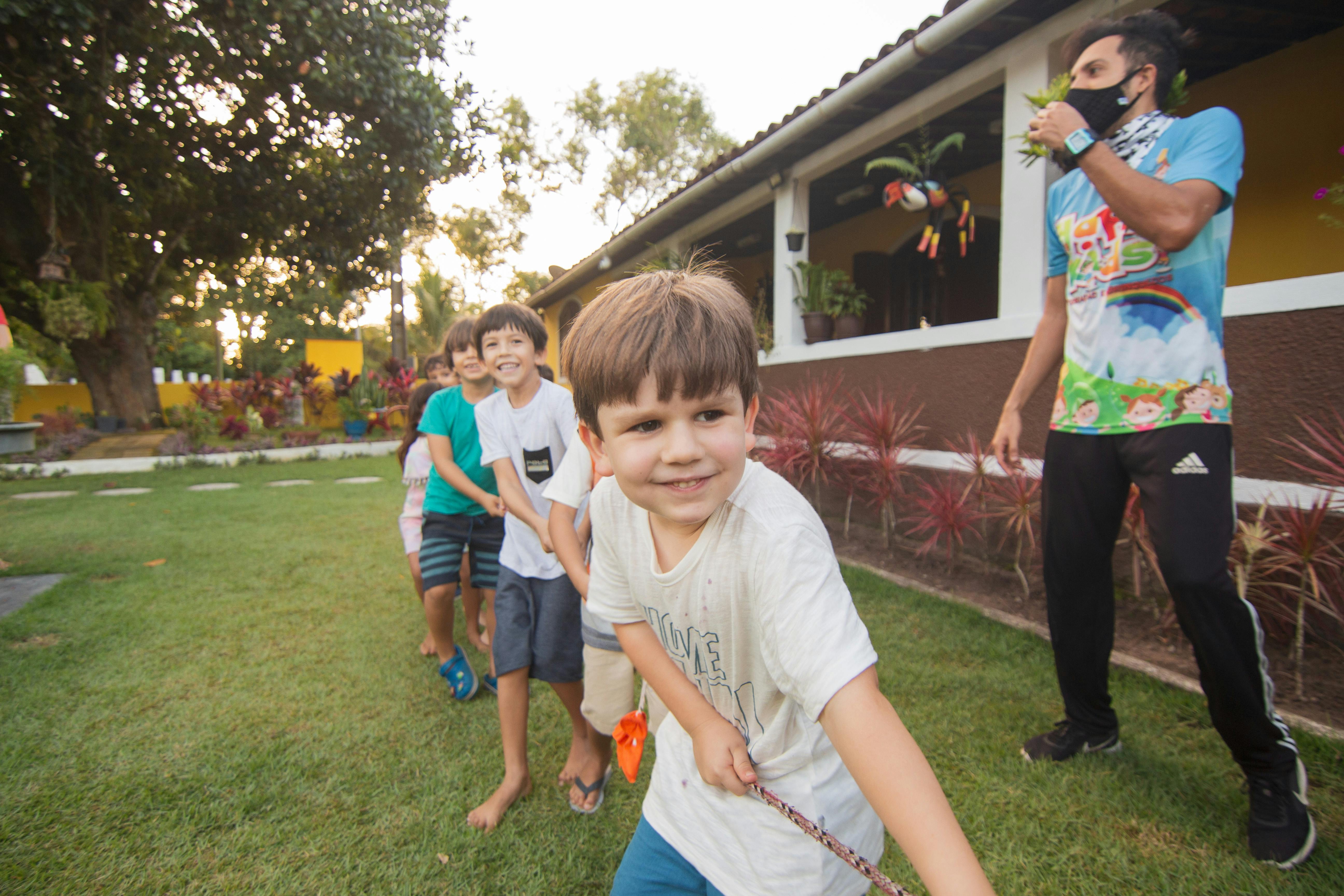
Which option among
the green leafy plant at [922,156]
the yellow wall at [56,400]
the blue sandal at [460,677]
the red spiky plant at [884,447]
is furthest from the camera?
the yellow wall at [56,400]

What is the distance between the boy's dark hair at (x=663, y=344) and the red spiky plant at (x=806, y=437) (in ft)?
12.5

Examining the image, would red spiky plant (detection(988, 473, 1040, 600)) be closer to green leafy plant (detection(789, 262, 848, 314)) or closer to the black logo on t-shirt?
the black logo on t-shirt

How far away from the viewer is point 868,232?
893 centimetres

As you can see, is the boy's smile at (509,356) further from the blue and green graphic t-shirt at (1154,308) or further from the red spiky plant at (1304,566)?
the red spiky plant at (1304,566)

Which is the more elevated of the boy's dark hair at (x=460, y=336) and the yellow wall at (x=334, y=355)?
the yellow wall at (x=334, y=355)

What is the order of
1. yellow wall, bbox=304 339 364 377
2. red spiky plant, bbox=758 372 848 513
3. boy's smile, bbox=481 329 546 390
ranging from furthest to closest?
1. yellow wall, bbox=304 339 364 377
2. red spiky plant, bbox=758 372 848 513
3. boy's smile, bbox=481 329 546 390

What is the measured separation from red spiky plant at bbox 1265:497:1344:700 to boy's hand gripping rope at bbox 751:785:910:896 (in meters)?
2.57

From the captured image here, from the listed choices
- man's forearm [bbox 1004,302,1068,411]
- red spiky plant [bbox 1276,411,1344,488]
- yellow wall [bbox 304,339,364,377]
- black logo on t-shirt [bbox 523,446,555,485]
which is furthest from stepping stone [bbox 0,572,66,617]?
yellow wall [bbox 304,339,364,377]

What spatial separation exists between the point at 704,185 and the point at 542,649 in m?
5.98

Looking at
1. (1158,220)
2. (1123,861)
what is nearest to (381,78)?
(1158,220)

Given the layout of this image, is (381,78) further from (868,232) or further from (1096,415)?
(1096,415)

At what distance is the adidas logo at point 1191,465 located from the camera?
1831 millimetres

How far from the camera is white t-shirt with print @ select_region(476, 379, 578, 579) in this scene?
2.50m

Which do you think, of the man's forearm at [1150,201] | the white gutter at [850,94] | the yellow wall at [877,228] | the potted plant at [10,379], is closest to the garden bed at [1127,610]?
the man's forearm at [1150,201]
